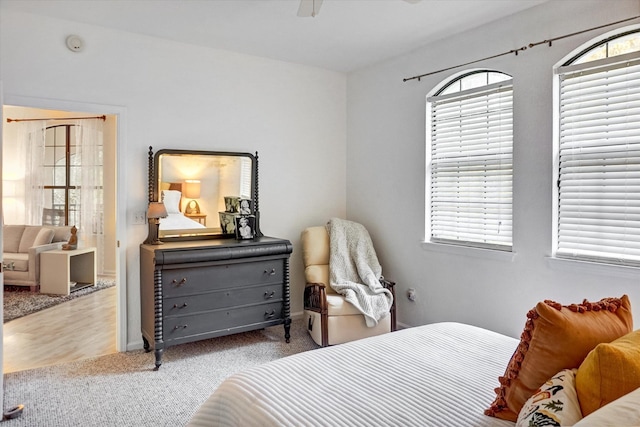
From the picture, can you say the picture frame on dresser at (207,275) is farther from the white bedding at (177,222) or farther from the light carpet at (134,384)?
the light carpet at (134,384)

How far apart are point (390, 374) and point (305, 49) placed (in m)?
3.24

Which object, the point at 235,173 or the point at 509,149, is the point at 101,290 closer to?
the point at 235,173

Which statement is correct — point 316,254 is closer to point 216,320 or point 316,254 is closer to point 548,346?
point 216,320

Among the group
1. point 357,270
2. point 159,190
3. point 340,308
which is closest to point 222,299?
point 340,308

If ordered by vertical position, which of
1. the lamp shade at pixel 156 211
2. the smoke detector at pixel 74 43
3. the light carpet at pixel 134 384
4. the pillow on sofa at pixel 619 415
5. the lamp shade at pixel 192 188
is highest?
the smoke detector at pixel 74 43

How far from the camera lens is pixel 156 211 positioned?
12.0ft

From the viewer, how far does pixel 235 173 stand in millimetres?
4199

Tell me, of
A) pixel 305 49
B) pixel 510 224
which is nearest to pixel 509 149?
pixel 510 224

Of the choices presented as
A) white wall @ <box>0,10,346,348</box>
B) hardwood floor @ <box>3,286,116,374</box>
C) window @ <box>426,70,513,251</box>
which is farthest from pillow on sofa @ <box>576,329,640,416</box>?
hardwood floor @ <box>3,286,116,374</box>

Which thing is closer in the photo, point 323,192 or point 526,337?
point 526,337

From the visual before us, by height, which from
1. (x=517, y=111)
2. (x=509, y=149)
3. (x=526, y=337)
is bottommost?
(x=526, y=337)

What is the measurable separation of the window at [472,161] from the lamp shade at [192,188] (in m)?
2.14

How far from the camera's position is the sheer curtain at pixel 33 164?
6.86 metres

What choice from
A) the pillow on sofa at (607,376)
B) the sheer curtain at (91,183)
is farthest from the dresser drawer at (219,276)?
the sheer curtain at (91,183)
